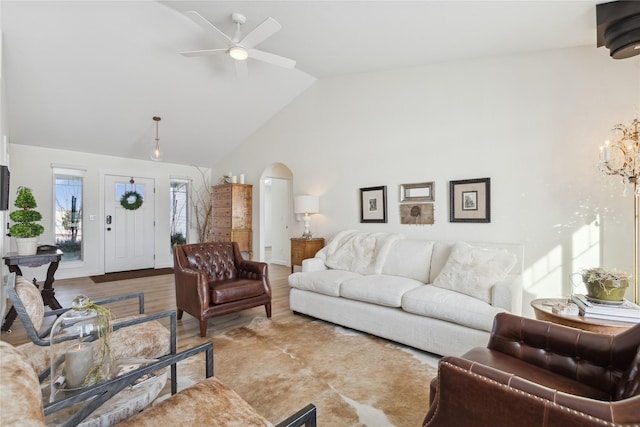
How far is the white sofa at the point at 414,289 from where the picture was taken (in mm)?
2451

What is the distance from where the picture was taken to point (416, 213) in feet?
13.0

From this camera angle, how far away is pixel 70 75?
399cm

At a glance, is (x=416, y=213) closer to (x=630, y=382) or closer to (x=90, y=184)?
(x=630, y=382)

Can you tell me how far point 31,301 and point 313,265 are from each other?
101 inches

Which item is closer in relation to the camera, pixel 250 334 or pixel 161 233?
pixel 250 334

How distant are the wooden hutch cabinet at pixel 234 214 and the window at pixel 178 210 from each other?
4.29 feet

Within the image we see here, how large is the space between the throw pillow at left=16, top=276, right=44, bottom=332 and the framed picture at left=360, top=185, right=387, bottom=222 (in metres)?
3.56

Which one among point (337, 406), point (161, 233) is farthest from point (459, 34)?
point (161, 233)

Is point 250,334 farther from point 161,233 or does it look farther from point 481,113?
point 161,233

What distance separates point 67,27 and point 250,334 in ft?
12.7

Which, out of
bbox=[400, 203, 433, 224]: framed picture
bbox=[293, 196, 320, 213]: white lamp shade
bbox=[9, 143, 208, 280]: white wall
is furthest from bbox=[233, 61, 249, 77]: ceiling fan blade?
bbox=[9, 143, 208, 280]: white wall

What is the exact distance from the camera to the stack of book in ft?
5.98

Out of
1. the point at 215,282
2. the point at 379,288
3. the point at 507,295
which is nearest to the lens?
the point at 507,295

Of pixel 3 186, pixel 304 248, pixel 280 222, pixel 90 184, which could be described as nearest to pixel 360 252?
pixel 304 248
